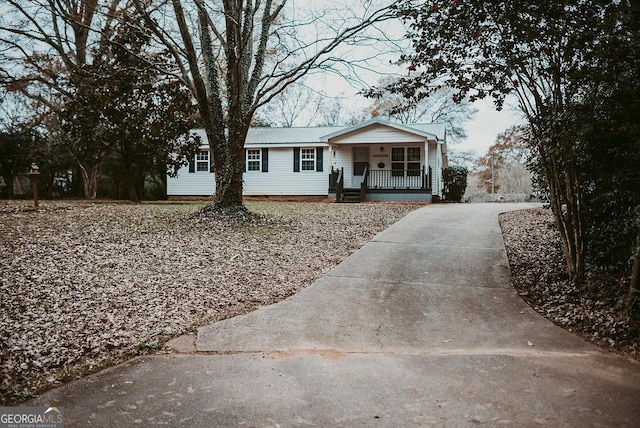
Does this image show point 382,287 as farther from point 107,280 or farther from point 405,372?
point 107,280

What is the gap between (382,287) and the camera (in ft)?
21.5

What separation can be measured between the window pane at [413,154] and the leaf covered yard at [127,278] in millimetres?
11949

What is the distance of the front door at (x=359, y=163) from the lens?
2333 centimetres

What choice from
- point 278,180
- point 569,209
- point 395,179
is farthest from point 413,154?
point 569,209

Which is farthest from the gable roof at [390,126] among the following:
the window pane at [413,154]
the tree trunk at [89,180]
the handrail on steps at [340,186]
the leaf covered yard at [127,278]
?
the tree trunk at [89,180]

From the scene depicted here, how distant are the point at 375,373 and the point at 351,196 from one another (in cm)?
1820

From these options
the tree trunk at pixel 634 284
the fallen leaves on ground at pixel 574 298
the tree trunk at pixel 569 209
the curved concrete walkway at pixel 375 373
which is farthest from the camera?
the tree trunk at pixel 569 209

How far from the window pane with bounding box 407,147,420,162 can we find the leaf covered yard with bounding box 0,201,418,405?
1195 cm

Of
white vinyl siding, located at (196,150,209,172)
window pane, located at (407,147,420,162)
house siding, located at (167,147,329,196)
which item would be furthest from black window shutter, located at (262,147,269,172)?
window pane, located at (407,147,420,162)

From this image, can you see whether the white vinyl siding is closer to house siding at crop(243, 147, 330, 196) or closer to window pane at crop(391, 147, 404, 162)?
house siding at crop(243, 147, 330, 196)

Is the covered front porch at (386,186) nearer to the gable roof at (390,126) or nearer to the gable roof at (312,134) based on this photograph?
the gable roof at (390,126)

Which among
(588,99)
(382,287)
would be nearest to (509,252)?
(382,287)

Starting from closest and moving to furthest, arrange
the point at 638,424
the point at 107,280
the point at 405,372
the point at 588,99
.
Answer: the point at 638,424
the point at 405,372
the point at 588,99
the point at 107,280

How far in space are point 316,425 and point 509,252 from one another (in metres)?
6.77
